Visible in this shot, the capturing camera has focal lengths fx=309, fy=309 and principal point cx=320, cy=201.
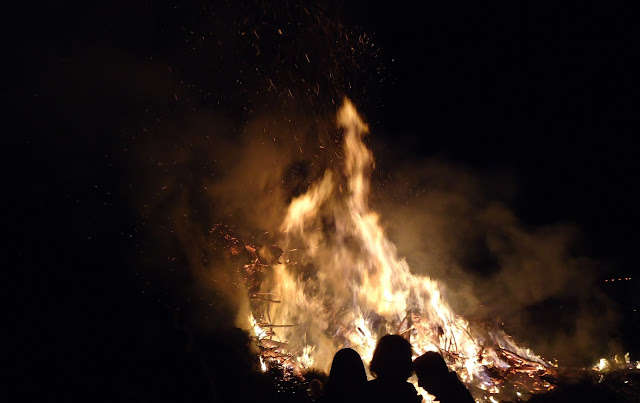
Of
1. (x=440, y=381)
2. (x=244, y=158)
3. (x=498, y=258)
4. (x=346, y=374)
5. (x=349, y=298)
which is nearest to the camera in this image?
(x=440, y=381)

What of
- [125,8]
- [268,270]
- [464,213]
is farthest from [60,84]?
[464,213]

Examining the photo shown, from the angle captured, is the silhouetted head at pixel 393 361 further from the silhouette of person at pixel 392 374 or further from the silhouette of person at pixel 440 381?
the silhouette of person at pixel 440 381

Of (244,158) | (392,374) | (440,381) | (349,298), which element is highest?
(244,158)

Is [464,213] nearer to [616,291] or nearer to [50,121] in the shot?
[616,291]

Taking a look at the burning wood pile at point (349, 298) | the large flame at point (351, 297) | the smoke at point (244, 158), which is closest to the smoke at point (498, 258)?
the smoke at point (244, 158)

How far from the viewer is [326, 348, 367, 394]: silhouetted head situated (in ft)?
7.34

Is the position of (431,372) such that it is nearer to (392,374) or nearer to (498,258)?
(392,374)

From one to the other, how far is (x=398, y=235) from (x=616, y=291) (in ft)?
17.7

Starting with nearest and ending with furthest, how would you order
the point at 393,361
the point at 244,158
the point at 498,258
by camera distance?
the point at 393,361 < the point at 244,158 < the point at 498,258

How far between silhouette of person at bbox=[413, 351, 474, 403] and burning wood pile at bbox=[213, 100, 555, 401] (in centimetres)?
214

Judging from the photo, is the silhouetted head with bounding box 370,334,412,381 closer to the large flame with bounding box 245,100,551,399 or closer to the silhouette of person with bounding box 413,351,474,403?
the silhouette of person with bounding box 413,351,474,403

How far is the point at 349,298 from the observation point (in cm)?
577

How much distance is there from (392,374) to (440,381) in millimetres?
353

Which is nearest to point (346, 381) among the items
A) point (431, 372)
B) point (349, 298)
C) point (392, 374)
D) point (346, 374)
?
point (346, 374)
